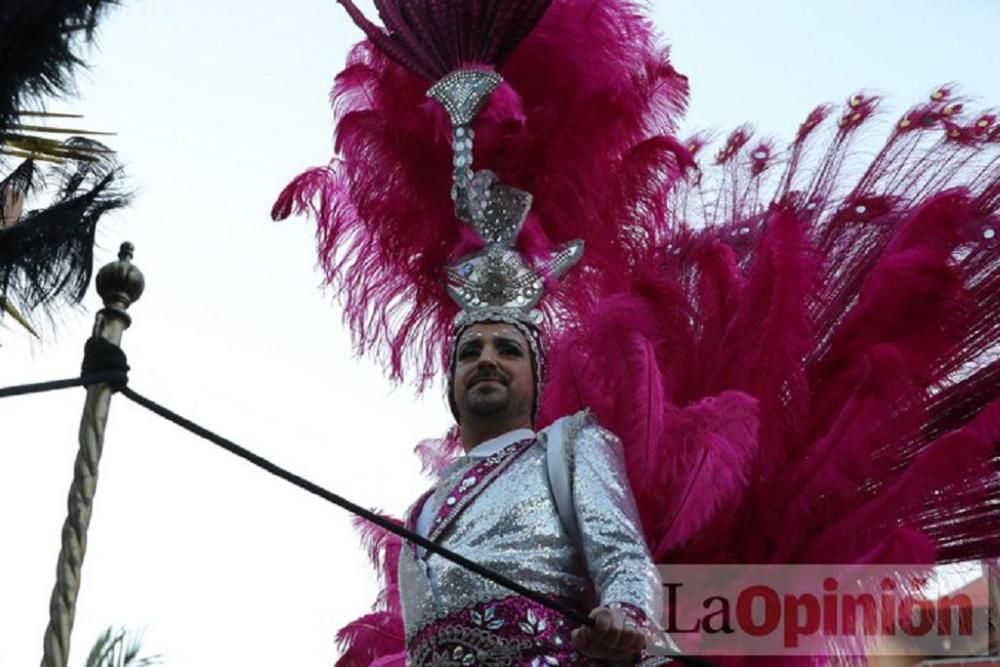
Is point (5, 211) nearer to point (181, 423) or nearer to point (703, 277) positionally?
point (703, 277)

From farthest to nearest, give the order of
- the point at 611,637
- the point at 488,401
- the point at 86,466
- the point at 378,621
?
the point at 378,621 < the point at 488,401 < the point at 611,637 < the point at 86,466

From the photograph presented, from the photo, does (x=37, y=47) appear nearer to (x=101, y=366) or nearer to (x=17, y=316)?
(x=17, y=316)

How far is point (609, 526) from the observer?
13.5 ft

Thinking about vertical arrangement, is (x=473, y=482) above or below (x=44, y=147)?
below

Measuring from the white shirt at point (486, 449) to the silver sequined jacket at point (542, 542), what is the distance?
118mm

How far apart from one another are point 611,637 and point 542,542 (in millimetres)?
518

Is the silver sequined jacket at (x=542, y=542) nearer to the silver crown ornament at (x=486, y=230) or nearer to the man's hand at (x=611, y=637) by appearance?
the man's hand at (x=611, y=637)

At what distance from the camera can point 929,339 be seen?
15.9 feet

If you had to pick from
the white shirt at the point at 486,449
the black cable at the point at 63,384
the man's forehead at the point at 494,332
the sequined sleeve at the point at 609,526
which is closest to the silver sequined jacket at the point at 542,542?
the sequined sleeve at the point at 609,526

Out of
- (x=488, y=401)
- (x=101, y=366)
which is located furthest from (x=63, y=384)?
(x=488, y=401)

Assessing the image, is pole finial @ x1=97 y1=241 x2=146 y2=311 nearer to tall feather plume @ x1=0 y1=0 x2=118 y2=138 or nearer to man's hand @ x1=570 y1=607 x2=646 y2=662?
man's hand @ x1=570 y1=607 x2=646 y2=662

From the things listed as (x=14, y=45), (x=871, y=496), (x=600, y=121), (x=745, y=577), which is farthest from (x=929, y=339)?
(x=14, y=45)

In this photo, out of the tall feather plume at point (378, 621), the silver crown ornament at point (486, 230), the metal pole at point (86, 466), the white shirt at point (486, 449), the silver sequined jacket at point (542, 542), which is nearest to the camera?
the metal pole at point (86, 466)

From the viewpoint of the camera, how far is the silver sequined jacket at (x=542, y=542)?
4051 millimetres
